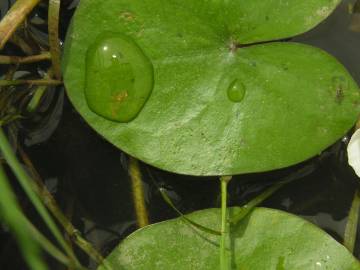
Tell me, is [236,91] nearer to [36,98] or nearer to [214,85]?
[214,85]

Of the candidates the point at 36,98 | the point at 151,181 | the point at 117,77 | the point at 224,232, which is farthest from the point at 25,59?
the point at 224,232

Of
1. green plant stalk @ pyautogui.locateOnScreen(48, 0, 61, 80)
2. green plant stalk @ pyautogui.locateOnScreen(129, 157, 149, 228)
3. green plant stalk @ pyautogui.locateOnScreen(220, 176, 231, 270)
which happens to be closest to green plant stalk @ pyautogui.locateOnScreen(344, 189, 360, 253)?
green plant stalk @ pyautogui.locateOnScreen(220, 176, 231, 270)

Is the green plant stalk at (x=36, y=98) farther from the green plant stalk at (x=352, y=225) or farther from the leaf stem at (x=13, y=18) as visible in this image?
the green plant stalk at (x=352, y=225)

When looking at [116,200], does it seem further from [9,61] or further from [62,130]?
[9,61]

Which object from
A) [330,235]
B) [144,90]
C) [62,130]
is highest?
[144,90]

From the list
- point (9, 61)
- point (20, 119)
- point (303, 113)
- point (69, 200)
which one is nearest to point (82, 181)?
point (69, 200)

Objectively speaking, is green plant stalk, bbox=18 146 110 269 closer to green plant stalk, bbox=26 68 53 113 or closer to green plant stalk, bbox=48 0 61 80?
green plant stalk, bbox=26 68 53 113
